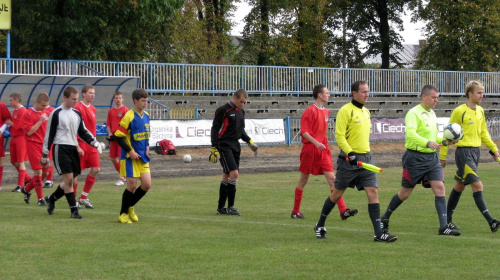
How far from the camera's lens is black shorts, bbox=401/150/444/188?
31.8 feet

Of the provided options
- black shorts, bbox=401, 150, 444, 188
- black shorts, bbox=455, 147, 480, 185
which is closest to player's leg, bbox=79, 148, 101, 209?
black shorts, bbox=401, 150, 444, 188

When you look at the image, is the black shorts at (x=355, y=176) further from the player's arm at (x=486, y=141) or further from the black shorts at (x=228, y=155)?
the black shorts at (x=228, y=155)

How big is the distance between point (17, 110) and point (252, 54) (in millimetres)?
32919

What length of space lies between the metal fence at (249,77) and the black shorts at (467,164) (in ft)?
65.2

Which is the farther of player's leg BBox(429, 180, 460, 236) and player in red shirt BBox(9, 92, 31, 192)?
player in red shirt BBox(9, 92, 31, 192)

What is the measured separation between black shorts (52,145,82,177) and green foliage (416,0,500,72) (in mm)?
39266

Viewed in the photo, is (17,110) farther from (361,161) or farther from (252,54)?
(252,54)

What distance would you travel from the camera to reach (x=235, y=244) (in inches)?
355

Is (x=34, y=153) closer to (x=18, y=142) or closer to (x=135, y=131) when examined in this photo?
(x=18, y=142)

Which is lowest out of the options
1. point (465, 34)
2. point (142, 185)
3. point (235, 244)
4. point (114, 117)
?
point (235, 244)

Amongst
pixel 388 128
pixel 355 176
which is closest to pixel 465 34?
pixel 388 128

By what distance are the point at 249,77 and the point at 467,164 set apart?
23.6 meters

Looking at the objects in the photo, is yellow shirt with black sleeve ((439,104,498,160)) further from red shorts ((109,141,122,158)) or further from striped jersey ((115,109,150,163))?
red shorts ((109,141,122,158))

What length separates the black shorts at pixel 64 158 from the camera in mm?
11633
